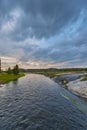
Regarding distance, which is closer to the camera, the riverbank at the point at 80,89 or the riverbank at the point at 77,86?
the riverbank at the point at 80,89

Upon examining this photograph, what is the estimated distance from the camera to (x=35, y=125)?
1620 centimetres

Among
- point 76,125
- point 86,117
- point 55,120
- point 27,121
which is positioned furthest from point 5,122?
point 86,117

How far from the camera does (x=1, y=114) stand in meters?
19.8

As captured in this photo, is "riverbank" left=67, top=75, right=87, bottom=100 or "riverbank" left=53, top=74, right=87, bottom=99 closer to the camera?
"riverbank" left=67, top=75, right=87, bottom=100

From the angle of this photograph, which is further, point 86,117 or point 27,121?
point 86,117

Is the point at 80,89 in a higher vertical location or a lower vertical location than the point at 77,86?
lower

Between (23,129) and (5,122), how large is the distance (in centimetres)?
298

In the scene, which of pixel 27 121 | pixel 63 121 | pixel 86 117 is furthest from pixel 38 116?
pixel 86 117

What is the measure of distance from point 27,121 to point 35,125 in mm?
1694

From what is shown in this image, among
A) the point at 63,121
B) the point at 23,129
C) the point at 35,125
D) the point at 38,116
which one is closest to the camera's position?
the point at 23,129

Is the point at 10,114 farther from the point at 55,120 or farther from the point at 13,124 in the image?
the point at 55,120

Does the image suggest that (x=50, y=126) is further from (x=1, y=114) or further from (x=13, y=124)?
(x=1, y=114)

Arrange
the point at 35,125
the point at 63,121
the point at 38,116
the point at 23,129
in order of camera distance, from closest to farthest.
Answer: the point at 23,129 → the point at 35,125 → the point at 63,121 → the point at 38,116

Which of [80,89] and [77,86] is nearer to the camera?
[80,89]
